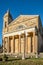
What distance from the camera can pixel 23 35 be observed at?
41.9 m

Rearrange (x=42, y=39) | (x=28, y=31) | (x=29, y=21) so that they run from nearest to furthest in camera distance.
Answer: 1. (x=28, y=31)
2. (x=29, y=21)
3. (x=42, y=39)

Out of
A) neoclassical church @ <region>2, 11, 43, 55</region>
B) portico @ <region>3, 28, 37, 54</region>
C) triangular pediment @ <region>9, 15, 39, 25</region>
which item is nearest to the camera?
neoclassical church @ <region>2, 11, 43, 55</region>

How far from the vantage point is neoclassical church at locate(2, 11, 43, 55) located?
40.4 m

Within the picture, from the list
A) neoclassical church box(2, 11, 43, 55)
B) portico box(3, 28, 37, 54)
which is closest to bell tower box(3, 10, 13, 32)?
neoclassical church box(2, 11, 43, 55)

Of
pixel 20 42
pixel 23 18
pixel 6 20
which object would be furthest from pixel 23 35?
pixel 6 20

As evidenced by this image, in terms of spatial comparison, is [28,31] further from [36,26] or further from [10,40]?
[10,40]

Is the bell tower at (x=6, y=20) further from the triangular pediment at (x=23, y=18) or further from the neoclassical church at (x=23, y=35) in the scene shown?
the triangular pediment at (x=23, y=18)

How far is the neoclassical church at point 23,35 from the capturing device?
40.4 meters

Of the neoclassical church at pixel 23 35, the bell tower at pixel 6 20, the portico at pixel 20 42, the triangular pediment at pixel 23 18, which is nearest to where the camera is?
the neoclassical church at pixel 23 35

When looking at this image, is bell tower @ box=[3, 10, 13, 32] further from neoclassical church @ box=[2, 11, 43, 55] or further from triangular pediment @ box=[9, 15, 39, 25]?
triangular pediment @ box=[9, 15, 39, 25]

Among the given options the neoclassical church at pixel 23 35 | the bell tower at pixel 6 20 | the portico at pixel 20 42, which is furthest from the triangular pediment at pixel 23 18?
the portico at pixel 20 42

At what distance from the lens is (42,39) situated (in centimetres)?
4703

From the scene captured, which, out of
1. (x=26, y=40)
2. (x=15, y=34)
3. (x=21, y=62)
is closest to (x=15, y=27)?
(x=15, y=34)

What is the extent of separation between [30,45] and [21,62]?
1609 cm
